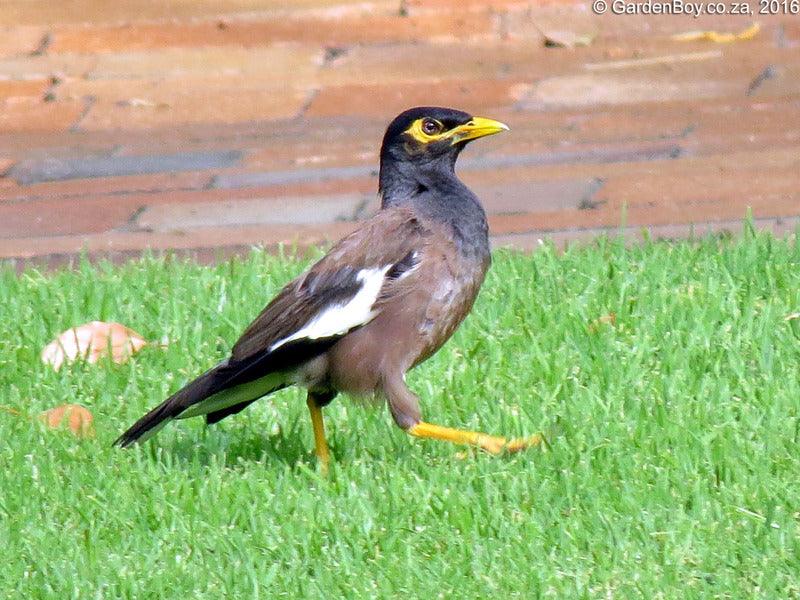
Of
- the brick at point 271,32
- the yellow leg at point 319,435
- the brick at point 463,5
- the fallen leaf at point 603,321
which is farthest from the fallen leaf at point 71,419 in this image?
the brick at point 463,5

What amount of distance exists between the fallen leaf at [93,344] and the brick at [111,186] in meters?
2.38

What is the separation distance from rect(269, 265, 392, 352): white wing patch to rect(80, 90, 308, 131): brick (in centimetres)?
484

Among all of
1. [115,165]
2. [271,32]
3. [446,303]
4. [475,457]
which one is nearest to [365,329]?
[446,303]

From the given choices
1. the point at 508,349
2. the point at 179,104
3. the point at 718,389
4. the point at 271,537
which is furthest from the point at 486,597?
the point at 179,104

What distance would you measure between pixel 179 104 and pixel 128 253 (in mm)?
2836

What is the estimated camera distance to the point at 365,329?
15.3ft

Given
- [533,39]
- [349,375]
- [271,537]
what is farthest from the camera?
[533,39]

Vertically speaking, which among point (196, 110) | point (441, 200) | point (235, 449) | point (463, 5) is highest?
point (441, 200)

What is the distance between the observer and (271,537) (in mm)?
4176

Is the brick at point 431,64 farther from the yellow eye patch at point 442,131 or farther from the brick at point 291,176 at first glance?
the yellow eye patch at point 442,131

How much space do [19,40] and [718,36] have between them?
472cm

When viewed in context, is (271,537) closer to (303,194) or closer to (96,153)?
(303,194)

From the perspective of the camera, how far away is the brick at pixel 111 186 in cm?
815

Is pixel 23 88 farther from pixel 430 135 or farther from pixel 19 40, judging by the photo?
pixel 430 135
